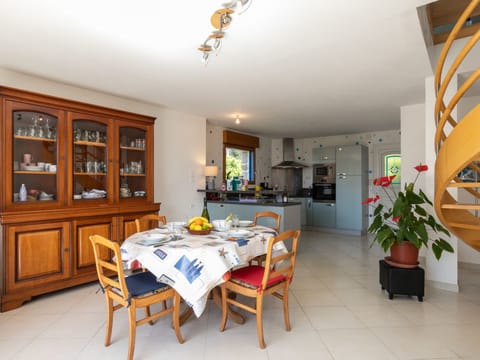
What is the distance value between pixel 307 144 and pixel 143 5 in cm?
614

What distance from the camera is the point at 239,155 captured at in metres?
6.46

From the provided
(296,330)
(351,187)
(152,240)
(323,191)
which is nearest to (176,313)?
(152,240)

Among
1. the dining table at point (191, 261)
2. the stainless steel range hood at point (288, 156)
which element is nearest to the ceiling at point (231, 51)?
the dining table at point (191, 261)

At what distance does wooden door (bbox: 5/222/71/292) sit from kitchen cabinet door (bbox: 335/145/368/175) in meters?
5.51

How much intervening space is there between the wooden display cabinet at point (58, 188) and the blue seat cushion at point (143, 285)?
130 cm

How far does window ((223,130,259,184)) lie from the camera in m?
5.94

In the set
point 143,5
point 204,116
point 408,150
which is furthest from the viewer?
point 204,116

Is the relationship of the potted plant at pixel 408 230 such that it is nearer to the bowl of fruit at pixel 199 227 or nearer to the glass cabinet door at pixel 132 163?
the bowl of fruit at pixel 199 227

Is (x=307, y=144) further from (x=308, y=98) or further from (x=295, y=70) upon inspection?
(x=295, y=70)

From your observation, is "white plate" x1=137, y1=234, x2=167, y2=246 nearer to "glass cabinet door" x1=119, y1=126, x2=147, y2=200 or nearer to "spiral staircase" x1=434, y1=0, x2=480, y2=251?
"glass cabinet door" x1=119, y1=126, x2=147, y2=200

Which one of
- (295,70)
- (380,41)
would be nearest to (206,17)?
(295,70)

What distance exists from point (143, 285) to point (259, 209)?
2.70 metres

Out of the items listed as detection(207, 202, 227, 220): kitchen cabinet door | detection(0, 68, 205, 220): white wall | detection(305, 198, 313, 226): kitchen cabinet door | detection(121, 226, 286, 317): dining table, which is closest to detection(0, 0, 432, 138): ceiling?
detection(0, 68, 205, 220): white wall

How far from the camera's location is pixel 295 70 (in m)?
2.85
